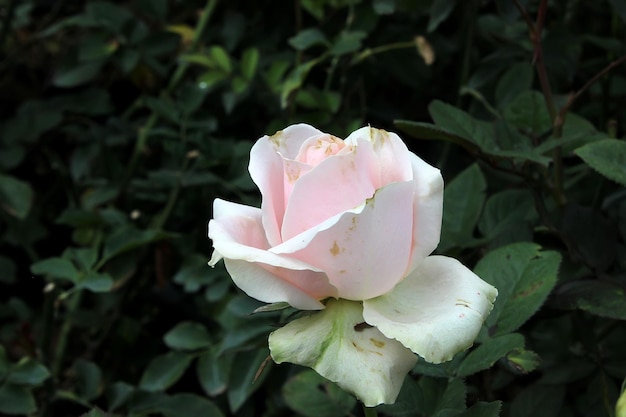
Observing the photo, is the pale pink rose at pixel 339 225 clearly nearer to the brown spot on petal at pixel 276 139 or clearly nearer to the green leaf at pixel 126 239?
the brown spot on petal at pixel 276 139

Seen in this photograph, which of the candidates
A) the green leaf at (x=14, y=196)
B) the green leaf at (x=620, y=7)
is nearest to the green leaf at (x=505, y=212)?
the green leaf at (x=620, y=7)

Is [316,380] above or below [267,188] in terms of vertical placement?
below

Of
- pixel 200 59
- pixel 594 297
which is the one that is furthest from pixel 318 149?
pixel 200 59

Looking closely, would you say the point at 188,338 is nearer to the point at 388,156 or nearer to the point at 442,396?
the point at 442,396

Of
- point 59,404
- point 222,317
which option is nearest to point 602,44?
point 222,317

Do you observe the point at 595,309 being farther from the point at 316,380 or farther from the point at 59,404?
the point at 59,404

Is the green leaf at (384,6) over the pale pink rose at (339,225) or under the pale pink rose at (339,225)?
under

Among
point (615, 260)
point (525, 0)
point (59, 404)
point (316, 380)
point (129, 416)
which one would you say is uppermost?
point (525, 0)

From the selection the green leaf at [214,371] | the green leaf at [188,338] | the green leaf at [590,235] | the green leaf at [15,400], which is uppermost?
the green leaf at [590,235]
